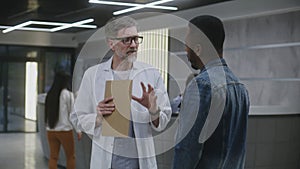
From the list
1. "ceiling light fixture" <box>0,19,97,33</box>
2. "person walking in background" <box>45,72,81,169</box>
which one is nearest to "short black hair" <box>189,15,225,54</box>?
"person walking in background" <box>45,72,81,169</box>

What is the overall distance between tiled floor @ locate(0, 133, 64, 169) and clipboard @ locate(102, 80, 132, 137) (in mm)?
4610

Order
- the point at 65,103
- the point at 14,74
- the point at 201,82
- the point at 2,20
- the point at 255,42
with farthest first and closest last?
the point at 14,74, the point at 2,20, the point at 255,42, the point at 65,103, the point at 201,82

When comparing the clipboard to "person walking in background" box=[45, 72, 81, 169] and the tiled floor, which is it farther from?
the tiled floor

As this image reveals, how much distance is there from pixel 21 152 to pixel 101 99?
605cm

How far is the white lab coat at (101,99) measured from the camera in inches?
69.0

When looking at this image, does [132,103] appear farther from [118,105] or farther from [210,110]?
[210,110]

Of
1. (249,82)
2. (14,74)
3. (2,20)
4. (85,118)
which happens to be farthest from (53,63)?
(85,118)

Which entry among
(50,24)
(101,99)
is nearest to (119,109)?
(101,99)

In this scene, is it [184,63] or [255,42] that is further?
[255,42]

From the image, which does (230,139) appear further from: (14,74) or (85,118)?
(14,74)

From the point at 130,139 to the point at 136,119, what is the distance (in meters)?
0.09

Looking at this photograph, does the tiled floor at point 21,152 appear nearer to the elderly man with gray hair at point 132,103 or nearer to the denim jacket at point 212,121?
the elderly man with gray hair at point 132,103

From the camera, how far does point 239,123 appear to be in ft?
4.85

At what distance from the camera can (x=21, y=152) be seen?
732 centimetres
